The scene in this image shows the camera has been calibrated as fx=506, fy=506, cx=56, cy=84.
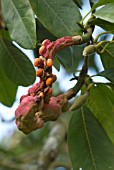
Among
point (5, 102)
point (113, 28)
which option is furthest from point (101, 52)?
point (5, 102)

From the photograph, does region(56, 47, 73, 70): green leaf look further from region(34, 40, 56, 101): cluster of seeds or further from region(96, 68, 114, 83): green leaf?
region(34, 40, 56, 101): cluster of seeds

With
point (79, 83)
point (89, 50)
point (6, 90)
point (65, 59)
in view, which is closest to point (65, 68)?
point (65, 59)

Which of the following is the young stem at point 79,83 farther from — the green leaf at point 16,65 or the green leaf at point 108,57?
the green leaf at point 16,65

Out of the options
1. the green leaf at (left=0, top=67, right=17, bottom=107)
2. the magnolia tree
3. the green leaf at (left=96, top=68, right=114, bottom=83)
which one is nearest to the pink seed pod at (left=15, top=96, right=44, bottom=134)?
the magnolia tree

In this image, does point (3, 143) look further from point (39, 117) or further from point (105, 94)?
point (39, 117)

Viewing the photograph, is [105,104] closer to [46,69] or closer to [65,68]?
[65,68]

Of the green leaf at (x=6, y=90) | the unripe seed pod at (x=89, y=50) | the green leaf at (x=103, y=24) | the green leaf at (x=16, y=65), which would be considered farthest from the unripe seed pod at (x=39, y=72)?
the green leaf at (x=6, y=90)
